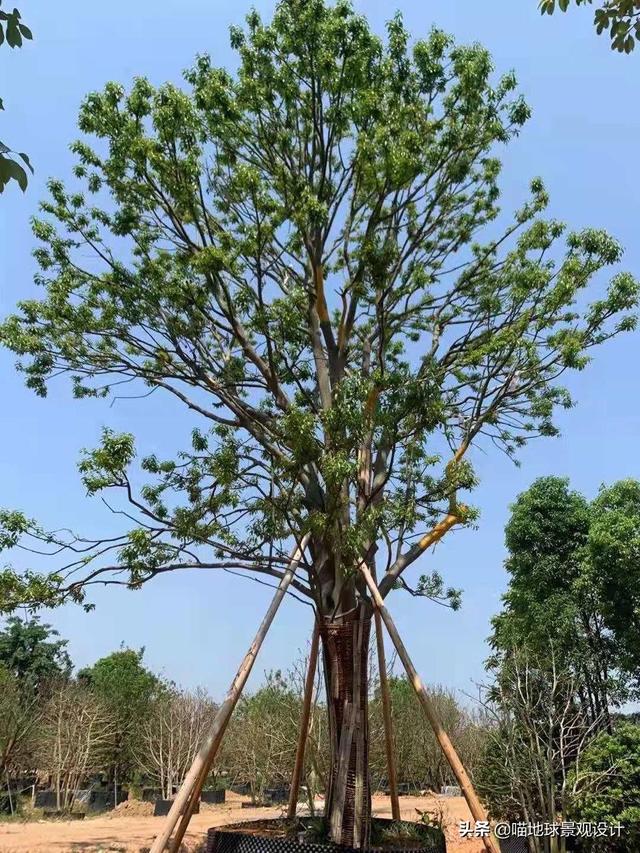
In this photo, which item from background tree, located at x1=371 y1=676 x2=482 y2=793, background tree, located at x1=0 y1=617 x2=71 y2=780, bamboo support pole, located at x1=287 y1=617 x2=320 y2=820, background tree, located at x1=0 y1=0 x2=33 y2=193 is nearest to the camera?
background tree, located at x1=0 y1=0 x2=33 y2=193

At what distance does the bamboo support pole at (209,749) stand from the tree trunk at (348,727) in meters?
0.56

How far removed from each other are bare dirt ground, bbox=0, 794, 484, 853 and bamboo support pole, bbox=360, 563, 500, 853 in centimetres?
326

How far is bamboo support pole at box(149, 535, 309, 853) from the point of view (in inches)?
211

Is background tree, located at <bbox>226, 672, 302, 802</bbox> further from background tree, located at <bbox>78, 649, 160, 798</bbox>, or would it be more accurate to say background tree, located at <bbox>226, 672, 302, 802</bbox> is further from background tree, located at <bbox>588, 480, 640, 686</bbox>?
background tree, located at <bbox>588, 480, 640, 686</bbox>

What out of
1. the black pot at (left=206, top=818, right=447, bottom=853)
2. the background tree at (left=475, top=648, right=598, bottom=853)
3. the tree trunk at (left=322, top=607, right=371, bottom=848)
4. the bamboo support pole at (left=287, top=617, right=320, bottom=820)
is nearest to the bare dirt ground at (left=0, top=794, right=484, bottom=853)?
the background tree at (left=475, top=648, right=598, bottom=853)

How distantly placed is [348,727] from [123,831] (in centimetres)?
754

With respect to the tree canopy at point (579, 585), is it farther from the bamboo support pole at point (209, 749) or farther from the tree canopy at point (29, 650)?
the tree canopy at point (29, 650)

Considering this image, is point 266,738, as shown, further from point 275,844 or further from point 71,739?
point 275,844

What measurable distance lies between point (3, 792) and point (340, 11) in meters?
17.6

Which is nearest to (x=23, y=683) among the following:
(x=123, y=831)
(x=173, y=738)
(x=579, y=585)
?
(x=173, y=738)

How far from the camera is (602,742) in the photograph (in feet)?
27.1

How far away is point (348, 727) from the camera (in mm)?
6059

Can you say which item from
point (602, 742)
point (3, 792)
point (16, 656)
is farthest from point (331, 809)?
point (16, 656)

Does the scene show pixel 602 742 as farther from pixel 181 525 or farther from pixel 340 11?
pixel 340 11
